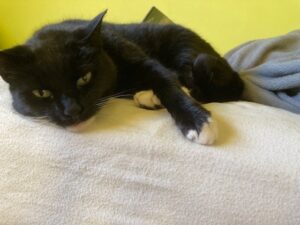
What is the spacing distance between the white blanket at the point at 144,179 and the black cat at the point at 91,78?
57 millimetres

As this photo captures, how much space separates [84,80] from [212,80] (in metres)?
0.38

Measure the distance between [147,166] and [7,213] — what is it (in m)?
0.28

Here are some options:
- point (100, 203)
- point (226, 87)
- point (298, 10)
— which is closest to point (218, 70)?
→ point (226, 87)

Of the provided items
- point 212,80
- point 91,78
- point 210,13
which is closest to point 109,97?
point 91,78

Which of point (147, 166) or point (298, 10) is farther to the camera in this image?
point (298, 10)

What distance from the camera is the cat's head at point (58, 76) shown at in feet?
2.79

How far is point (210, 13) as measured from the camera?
185 centimetres

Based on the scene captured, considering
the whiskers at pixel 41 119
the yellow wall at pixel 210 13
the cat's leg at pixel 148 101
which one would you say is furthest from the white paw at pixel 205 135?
the yellow wall at pixel 210 13

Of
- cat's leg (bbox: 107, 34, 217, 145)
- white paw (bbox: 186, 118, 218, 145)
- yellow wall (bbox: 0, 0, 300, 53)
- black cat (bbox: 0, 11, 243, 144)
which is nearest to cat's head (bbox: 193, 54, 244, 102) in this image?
black cat (bbox: 0, 11, 243, 144)

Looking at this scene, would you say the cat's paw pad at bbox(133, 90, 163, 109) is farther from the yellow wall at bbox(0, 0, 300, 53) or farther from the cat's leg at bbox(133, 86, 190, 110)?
the yellow wall at bbox(0, 0, 300, 53)

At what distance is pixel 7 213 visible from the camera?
0.77 metres

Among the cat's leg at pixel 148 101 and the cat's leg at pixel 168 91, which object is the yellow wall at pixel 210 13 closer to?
the cat's leg at pixel 168 91

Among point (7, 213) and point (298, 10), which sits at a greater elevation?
point (298, 10)

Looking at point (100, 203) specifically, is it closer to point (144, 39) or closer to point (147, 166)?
point (147, 166)
